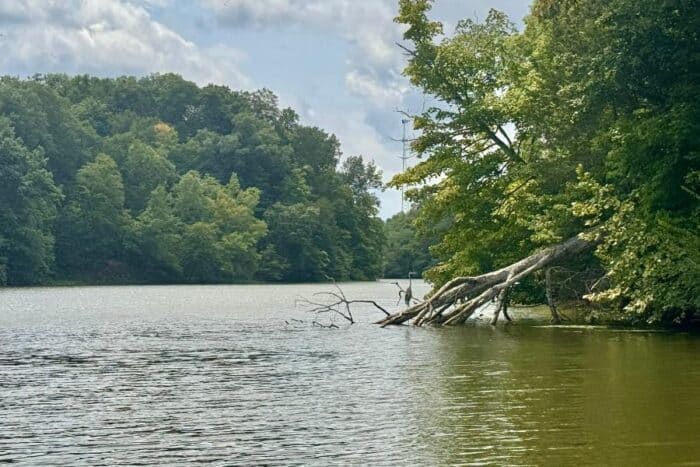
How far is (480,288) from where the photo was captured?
119ft

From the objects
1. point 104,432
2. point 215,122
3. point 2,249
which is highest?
point 215,122

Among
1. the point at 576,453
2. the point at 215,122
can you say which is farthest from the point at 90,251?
the point at 576,453

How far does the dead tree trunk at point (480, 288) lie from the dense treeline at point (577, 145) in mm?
996

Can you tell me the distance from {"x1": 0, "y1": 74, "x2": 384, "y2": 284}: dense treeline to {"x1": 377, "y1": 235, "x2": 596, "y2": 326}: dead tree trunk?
66.2m

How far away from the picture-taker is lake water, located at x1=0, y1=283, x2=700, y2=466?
1349cm

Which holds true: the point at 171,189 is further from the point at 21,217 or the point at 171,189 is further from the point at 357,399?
the point at 357,399

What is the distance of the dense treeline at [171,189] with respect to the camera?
105125 millimetres

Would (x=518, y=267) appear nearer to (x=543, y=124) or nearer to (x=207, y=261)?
(x=543, y=124)

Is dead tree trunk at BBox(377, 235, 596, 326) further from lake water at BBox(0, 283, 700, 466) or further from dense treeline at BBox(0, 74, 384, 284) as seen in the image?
dense treeline at BBox(0, 74, 384, 284)

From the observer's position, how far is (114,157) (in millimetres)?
128250

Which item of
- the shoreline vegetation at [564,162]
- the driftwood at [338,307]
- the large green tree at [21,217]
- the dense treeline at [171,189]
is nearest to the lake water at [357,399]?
the shoreline vegetation at [564,162]

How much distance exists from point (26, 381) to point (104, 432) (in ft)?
22.7

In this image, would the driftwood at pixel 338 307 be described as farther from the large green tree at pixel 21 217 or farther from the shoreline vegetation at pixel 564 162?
the large green tree at pixel 21 217

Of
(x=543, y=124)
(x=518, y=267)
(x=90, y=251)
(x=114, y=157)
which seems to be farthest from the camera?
(x=114, y=157)
